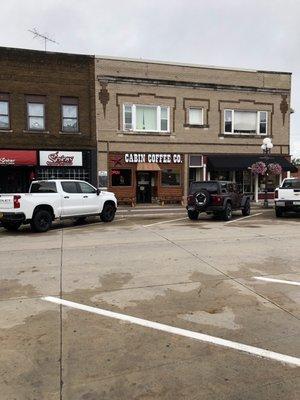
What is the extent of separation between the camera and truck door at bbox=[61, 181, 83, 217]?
1546 centimetres

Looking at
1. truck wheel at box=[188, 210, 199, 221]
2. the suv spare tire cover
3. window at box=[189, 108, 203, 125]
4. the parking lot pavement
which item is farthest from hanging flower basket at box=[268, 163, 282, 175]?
the parking lot pavement

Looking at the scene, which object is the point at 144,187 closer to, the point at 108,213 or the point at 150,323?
the point at 108,213

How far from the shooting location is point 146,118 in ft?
84.2

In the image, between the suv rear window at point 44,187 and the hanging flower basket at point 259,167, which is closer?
the suv rear window at point 44,187

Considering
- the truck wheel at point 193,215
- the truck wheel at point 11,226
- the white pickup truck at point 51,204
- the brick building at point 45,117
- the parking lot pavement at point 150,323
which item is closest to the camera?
the parking lot pavement at point 150,323

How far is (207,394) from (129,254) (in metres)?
6.38

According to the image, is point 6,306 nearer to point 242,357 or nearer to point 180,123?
point 242,357

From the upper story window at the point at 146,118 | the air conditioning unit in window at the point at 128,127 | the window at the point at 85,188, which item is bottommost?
the window at the point at 85,188

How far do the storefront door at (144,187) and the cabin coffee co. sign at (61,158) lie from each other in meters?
3.95

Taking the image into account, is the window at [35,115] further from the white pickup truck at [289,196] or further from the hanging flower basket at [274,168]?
the hanging flower basket at [274,168]

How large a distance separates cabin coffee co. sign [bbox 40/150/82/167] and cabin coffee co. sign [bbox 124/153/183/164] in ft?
9.63

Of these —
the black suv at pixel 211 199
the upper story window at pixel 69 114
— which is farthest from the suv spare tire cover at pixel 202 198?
the upper story window at pixel 69 114

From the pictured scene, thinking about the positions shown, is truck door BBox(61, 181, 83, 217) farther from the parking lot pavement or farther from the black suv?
the parking lot pavement

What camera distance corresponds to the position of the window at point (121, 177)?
25.1 metres
